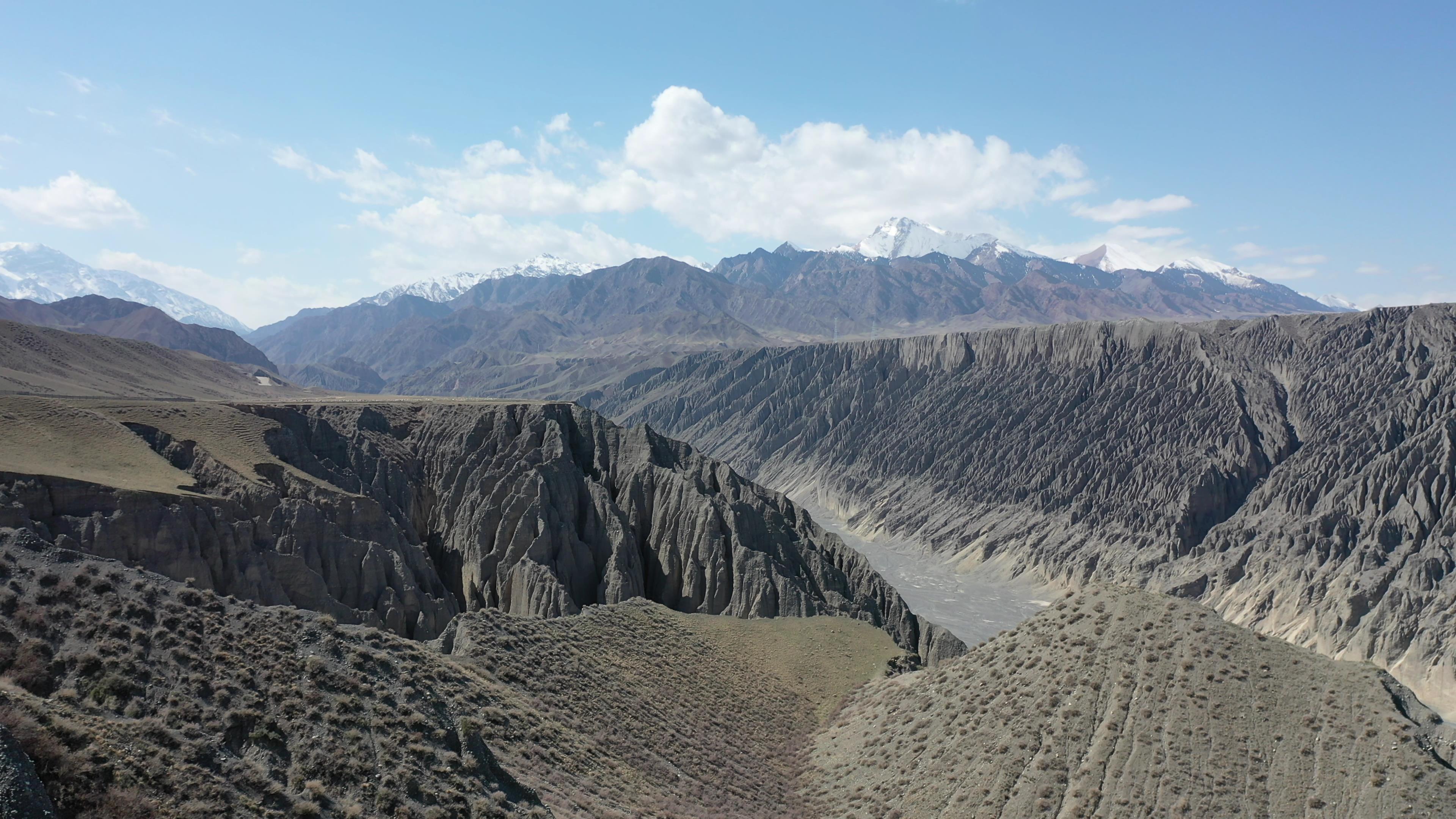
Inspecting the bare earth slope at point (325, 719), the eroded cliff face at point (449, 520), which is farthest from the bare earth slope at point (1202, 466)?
the bare earth slope at point (325, 719)

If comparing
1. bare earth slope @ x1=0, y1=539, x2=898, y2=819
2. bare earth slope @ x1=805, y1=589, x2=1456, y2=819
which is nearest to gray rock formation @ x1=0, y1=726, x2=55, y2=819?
bare earth slope @ x1=0, y1=539, x2=898, y2=819

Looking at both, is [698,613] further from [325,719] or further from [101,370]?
[101,370]

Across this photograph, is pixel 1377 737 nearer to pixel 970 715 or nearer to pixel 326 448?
pixel 970 715

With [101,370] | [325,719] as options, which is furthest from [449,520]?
[101,370]

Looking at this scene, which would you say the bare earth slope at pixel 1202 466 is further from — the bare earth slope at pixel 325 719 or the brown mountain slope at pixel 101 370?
the brown mountain slope at pixel 101 370

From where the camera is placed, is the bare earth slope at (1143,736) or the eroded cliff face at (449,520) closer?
the bare earth slope at (1143,736)

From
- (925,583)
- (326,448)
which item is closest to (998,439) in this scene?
(925,583)
